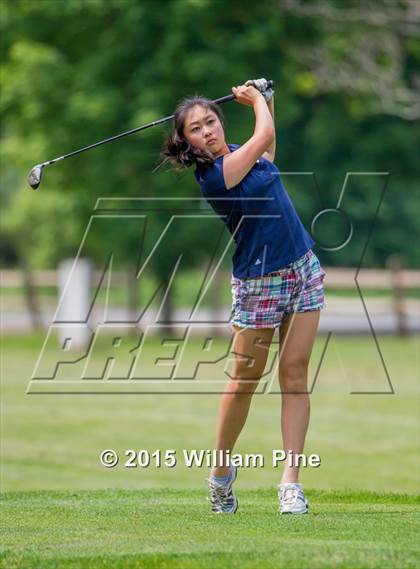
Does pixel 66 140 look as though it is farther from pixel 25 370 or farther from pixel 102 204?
pixel 25 370

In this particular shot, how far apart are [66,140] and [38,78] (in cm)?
134

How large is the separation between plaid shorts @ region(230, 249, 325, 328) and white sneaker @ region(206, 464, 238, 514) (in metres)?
0.70

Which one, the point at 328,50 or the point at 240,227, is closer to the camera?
the point at 240,227

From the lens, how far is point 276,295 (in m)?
6.11

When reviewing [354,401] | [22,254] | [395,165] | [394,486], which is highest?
[394,486]

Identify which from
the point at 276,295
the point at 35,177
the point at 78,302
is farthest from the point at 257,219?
the point at 78,302

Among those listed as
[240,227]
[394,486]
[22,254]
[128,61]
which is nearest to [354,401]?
[394,486]

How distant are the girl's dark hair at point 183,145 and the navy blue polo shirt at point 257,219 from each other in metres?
0.05

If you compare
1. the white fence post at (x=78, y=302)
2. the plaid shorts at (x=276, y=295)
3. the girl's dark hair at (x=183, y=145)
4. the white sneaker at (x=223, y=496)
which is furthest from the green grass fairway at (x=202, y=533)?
the white fence post at (x=78, y=302)

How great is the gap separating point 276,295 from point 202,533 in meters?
1.11

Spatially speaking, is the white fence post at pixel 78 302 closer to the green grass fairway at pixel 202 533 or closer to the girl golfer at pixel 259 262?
the green grass fairway at pixel 202 533

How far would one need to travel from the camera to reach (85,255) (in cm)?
3172

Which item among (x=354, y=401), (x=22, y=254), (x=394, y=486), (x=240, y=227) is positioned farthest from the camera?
(x=22, y=254)

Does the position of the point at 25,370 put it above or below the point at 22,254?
above
